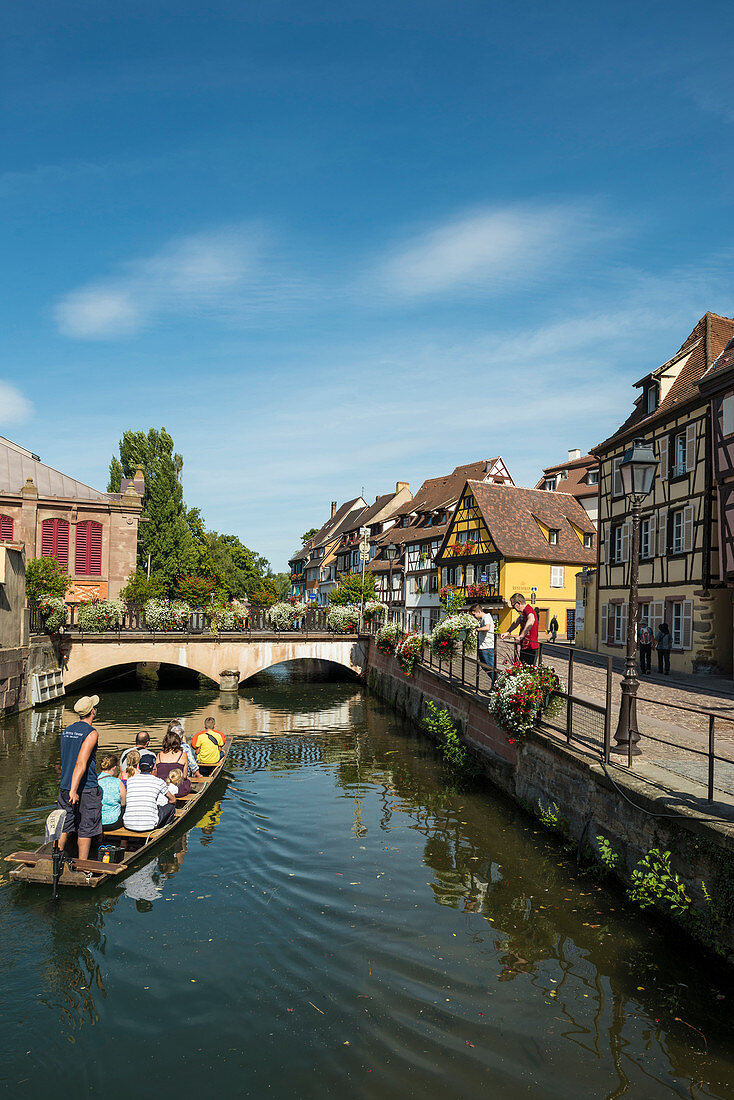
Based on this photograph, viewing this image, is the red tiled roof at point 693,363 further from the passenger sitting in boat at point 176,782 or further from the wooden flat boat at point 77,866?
the wooden flat boat at point 77,866

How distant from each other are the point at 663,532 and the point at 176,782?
19.4 m

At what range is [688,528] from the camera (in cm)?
2431

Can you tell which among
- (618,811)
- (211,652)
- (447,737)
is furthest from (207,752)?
(211,652)

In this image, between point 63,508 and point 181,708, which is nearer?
point 181,708

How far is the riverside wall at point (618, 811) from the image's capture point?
7.29 meters

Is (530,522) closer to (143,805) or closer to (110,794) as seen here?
(143,805)

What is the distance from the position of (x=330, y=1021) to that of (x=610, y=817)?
15.0ft

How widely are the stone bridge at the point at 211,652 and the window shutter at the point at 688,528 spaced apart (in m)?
17.1

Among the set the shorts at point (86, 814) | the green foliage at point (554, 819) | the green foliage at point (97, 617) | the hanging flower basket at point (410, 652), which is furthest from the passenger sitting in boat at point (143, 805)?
the green foliage at point (97, 617)

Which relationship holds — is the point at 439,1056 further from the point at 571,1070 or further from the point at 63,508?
the point at 63,508

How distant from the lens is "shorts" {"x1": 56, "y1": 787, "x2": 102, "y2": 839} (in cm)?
957

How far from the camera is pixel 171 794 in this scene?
42.0ft

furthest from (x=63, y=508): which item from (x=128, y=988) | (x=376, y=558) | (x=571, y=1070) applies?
(x=571, y=1070)

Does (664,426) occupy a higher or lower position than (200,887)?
higher
